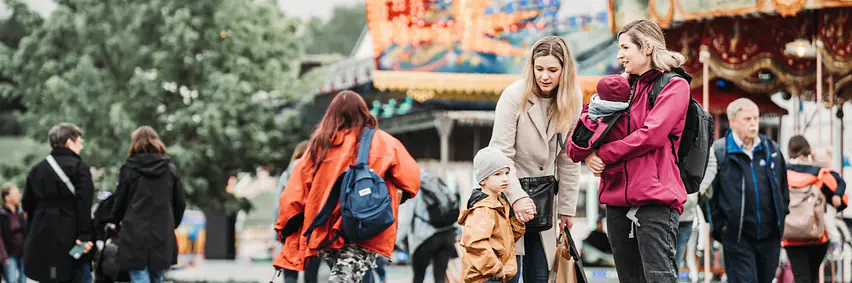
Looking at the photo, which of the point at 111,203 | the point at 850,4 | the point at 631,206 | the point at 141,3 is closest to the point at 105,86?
the point at 141,3

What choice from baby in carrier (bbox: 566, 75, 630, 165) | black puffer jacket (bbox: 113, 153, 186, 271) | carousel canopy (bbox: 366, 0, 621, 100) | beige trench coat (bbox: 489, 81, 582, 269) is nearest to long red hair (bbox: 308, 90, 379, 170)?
beige trench coat (bbox: 489, 81, 582, 269)

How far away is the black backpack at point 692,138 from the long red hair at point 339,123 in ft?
7.85

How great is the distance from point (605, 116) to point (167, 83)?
786 inches

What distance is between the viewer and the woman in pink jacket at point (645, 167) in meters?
5.45

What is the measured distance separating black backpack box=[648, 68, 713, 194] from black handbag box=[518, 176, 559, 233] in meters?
0.84

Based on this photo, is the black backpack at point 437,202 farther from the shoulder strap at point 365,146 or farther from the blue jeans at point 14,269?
the blue jeans at point 14,269

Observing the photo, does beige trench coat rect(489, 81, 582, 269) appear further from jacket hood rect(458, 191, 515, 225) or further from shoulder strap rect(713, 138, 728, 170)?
shoulder strap rect(713, 138, 728, 170)

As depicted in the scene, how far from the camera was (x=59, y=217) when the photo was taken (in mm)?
9492

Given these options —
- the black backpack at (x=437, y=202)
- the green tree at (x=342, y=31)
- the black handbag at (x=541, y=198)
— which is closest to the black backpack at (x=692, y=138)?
the black handbag at (x=541, y=198)

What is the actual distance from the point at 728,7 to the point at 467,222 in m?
7.89

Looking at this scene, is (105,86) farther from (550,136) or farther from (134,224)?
(550,136)

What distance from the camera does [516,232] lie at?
619cm

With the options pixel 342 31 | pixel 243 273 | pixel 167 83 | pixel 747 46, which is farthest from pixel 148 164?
pixel 342 31

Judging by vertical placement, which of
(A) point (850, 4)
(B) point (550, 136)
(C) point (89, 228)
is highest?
(A) point (850, 4)
